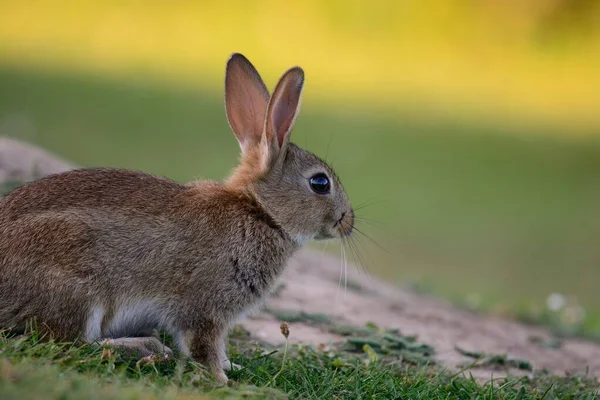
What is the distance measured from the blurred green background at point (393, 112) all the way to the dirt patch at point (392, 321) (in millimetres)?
1112

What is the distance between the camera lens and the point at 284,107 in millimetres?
5055

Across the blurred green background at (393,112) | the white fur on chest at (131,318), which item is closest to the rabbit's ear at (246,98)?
the white fur on chest at (131,318)

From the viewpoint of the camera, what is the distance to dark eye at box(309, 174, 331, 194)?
16.9 ft

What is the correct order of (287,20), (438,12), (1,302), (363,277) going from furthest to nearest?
(438,12) < (287,20) < (363,277) < (1,302)

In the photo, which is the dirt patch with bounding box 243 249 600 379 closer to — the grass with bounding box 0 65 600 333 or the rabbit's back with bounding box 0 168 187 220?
the rabbit's back with bounding box 0 168 187 220

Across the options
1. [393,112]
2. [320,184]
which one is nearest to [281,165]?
[320,184]

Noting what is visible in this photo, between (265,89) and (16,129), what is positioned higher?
(265,89)

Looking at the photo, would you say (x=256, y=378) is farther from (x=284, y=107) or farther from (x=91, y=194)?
(x=284, y=107)

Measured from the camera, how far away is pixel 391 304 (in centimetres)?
721

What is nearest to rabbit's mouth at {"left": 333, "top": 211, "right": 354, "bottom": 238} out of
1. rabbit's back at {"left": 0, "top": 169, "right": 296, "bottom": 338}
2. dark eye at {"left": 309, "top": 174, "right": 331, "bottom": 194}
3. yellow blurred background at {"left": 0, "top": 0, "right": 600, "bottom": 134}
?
dark eye at {"left": 309, "top": 174, "right": 331, "bottom": 194}

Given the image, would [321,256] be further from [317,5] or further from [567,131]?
[317,5]

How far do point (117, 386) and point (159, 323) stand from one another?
3.44 feet

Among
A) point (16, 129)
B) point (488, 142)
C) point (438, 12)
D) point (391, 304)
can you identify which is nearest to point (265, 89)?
point (391, 304)

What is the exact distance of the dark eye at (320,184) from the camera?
5164mm
